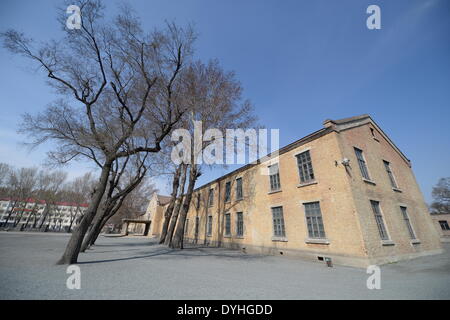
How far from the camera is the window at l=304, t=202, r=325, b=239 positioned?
34.6 ft

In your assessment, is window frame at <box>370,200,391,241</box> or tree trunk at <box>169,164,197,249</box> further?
tree trunk at <box>169,164,197,249</box>

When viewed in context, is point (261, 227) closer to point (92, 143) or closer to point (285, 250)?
point (285, 250)

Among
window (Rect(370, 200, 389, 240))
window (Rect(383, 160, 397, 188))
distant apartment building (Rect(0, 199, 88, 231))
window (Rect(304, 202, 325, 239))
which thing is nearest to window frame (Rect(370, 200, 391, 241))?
window (Rect(370, 200, 389, 240))

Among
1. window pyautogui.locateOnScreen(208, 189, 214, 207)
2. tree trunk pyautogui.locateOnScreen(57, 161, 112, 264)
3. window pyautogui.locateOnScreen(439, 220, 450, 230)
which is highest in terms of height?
window pyautogui.locateOnScreen(208, 189, 214, 207)

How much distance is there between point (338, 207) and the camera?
9867 mm

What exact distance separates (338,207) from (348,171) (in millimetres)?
2160

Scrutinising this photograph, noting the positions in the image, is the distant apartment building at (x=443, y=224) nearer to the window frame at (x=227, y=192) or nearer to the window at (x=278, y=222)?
the window at (x=278, y=222)

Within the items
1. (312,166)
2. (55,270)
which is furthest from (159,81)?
(312,166)

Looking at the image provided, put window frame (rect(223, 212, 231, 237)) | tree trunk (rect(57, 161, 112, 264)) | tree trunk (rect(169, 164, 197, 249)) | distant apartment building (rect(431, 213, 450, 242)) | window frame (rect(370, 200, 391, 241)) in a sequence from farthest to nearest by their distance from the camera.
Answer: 1. distant apartment building (rect(431, 213, 450, 242))
2. window frame (rect(223, 212, 231, 237))
3. tree trunk (rect(169, 164, 197, 249))
4. window frame (rect(370, 200, 391, 241))
5. tree trunk (rect(57, 161, 112, 264))

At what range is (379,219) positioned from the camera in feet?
34.9

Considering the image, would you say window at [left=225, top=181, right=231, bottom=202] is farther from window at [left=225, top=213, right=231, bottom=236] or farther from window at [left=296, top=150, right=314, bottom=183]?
window at [left=296, top=150, right=314, bottom=183]

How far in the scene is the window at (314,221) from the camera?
34.6 ft

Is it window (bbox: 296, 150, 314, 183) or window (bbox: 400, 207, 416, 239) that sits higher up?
window (bbox: 296, 150, 314, 183)

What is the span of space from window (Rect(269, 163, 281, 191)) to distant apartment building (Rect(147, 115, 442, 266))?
0.08 m
